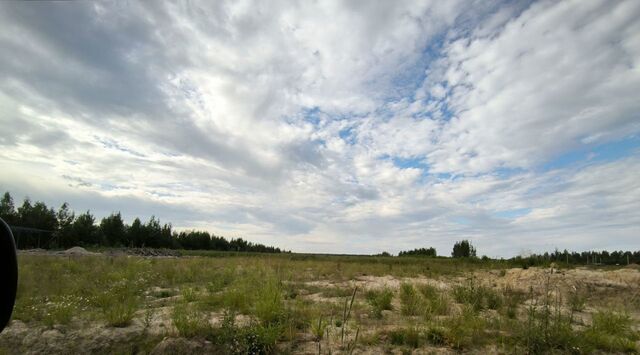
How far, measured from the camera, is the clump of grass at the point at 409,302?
29.0 ft

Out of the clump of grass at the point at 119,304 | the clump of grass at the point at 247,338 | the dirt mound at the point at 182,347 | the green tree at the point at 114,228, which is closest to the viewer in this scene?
the clump of grass at the point at 247,338

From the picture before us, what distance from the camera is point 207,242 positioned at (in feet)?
375

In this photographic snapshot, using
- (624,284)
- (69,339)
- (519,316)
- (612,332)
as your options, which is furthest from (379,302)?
(624,284)

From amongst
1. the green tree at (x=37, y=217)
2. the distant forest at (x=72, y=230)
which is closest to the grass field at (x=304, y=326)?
the distant forest at (x=72, y=230)

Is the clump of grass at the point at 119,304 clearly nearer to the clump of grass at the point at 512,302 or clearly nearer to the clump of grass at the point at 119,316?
the clump of grass at the point at 119,316

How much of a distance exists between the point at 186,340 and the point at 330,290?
6803 millimetres

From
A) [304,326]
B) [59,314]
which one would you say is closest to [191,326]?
[304,326]

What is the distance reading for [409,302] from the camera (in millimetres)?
9492

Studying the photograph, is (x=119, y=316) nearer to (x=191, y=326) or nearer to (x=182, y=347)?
(x=191, y=326)

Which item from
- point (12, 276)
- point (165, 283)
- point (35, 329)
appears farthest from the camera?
point (165, 283)

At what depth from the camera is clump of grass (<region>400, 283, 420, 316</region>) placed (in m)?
8.85

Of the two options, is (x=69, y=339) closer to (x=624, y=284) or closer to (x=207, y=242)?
(x=624, y=284)

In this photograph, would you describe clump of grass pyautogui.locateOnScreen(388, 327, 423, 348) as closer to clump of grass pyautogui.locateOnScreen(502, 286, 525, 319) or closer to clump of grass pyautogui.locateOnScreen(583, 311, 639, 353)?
clump of grass pyautogui.locateOnScreen(583, 311, 639, 353)

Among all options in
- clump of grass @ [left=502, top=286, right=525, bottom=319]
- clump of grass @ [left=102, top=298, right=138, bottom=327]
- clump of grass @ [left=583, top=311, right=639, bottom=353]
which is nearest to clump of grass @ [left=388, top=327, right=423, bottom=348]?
clump of grass @ [left=583, top=311, right=639, bottom=353]
